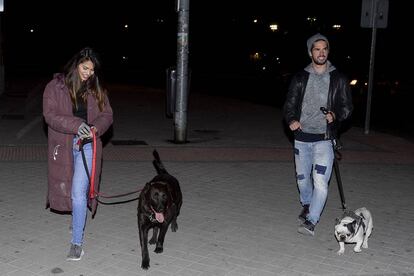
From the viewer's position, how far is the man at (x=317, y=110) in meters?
5.88

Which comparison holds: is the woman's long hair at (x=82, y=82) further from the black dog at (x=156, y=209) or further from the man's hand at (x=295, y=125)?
the man's hand at (x=295, y=125)

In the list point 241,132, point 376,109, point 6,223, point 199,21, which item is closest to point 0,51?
point 241,132

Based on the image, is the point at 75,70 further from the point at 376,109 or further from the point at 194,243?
the point at 376,109

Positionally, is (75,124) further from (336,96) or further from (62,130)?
(336,96)

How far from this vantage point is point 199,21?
73.6m

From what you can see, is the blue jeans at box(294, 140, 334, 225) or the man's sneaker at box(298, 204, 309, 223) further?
the man's sneaker at box(298, 204, 309, 223)

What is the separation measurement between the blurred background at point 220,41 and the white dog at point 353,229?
1531 centimetres

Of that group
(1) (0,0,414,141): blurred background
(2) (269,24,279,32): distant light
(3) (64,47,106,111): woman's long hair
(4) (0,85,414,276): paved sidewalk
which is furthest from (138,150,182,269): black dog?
(2) (269,24,279,32): distant light

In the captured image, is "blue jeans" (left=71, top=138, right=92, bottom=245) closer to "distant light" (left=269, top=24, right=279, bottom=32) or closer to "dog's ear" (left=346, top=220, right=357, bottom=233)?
"dog's ear" (left=346, top=220, right=357, bottom=233)

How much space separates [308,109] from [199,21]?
69.1 m

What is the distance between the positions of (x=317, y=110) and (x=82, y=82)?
2363 millimetres

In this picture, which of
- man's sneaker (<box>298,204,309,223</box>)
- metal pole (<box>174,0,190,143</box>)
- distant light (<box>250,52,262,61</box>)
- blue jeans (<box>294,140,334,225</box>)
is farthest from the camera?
distant light (<box>250,52,262,61</box>)

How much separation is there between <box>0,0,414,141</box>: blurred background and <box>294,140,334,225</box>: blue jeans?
15010 mm

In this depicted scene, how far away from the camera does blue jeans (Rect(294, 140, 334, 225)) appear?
19.7ft
